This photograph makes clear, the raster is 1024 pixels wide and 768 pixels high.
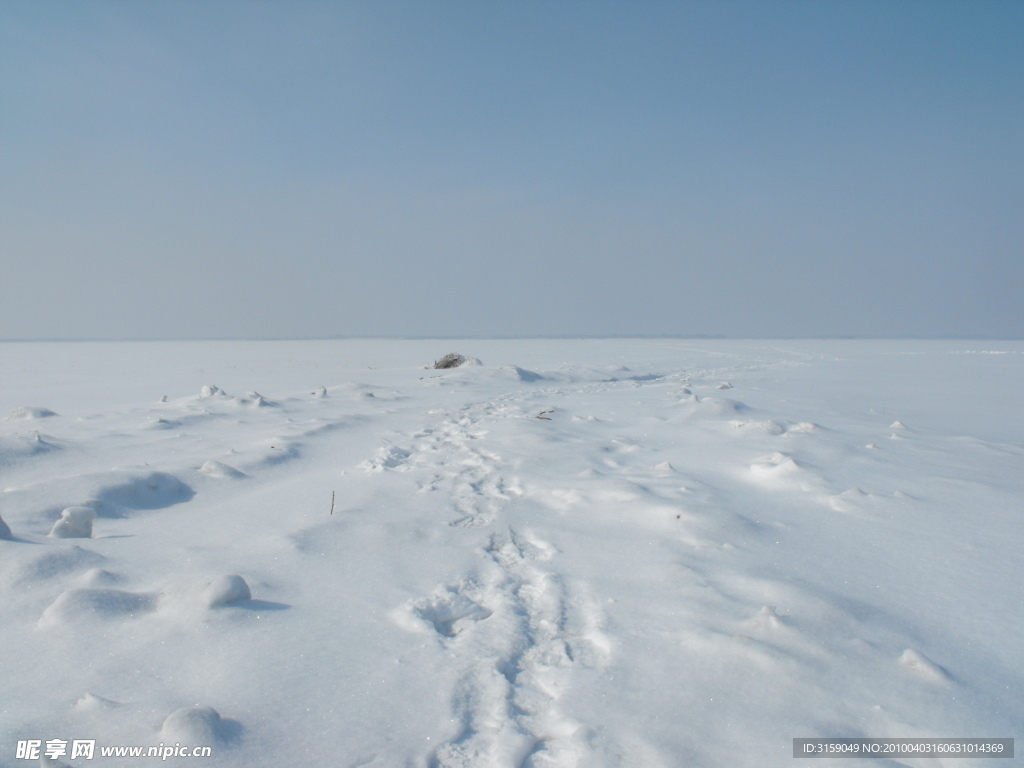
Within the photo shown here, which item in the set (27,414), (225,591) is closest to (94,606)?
(225,591)

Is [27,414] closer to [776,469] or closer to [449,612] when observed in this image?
[449,612]

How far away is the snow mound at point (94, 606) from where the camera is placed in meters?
1.94

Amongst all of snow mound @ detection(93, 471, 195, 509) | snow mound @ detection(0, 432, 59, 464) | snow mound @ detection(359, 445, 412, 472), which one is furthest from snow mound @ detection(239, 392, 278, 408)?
snow mound @ detection(93, 471, 195, 509)

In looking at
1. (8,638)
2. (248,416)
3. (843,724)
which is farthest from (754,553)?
(248,416)

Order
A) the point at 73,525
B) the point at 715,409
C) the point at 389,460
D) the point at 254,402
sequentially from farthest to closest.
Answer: the point at 254,402, the point at 715,409, the point at 389,460, the point at 73,525

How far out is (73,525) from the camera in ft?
9.27

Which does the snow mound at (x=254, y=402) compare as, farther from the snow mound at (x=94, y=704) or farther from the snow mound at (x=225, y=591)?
the snow mound at (x=94, y=704)

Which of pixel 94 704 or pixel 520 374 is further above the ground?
pixel 520 374

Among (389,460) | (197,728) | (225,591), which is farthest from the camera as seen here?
(389,460)

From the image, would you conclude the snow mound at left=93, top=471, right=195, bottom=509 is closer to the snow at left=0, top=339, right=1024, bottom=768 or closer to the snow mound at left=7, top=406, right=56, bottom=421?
the snow at left=0, top=339, right=1024, bottom=768

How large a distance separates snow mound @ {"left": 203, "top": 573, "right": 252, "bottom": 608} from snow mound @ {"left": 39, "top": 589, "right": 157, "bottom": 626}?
21cm

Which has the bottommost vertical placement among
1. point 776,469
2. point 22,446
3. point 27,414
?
point 27,414

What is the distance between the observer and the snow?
156 cm

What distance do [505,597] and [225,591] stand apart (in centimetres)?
106
